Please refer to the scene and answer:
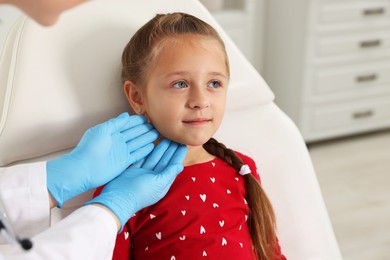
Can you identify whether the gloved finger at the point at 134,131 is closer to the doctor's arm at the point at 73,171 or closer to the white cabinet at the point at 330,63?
the doctor's arm at the point at 73,171

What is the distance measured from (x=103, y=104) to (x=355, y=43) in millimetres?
2078

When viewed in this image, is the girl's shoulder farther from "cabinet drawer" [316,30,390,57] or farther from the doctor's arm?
"cabinet drawer" [316,30,390,57]

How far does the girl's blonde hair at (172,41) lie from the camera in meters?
1.22

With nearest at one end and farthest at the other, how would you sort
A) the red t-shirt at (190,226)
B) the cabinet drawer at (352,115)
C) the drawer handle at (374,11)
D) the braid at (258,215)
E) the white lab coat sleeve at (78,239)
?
the white lab coat sleeve at (78,239)
the red t-shirt at (190,226)
the braid at (258,215)
the drawer handle at (374,11)
the cabinet drawer at (352,115)

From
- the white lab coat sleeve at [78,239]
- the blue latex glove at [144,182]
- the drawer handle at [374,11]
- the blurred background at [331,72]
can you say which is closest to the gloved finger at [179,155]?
the blue latex glove at [144,182]

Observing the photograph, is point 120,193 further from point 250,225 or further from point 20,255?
point 250,225

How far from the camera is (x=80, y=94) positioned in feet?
4.16

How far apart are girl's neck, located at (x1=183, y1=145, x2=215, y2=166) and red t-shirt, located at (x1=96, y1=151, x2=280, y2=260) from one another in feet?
0.08

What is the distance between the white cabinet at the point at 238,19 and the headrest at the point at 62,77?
5.70ft

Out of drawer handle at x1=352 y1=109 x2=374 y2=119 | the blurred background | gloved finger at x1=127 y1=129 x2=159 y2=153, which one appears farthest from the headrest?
drawer handle at x1=352 y1=109 x2=374 y2=119

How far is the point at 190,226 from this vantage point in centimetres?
118

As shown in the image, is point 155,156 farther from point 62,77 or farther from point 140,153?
point 62,77

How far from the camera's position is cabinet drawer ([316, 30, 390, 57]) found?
2980 millimetres

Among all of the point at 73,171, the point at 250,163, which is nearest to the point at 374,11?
the point at 250,163
